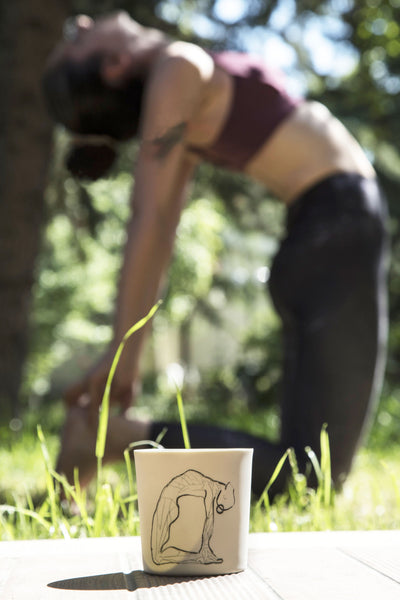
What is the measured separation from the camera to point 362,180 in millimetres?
2438

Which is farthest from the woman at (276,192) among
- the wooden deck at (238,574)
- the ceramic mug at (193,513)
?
the ceramic mug at (193,513)

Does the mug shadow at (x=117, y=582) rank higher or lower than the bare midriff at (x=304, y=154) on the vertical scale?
lower

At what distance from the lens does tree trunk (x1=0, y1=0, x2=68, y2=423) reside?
585cm

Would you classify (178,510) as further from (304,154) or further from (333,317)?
(304,154)

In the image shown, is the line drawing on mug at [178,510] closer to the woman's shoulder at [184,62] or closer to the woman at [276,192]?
the woman at [276,192]

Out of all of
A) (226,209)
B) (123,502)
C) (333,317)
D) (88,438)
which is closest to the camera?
(123,502)

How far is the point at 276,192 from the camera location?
2.58 meters

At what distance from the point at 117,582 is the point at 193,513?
126 mm

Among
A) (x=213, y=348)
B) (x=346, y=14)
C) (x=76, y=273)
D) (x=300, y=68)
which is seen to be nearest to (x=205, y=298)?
(x=76, y=273)

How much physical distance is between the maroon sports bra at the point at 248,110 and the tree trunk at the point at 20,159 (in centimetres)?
367

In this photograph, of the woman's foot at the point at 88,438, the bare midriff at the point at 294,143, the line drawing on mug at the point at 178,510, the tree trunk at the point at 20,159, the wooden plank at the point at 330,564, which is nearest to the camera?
the wooden plank at the point at 330,564

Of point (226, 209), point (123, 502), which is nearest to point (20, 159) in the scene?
point (226, 209)

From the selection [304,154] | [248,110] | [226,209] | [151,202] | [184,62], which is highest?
[184,62]

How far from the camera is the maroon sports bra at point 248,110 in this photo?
2.44 metres
